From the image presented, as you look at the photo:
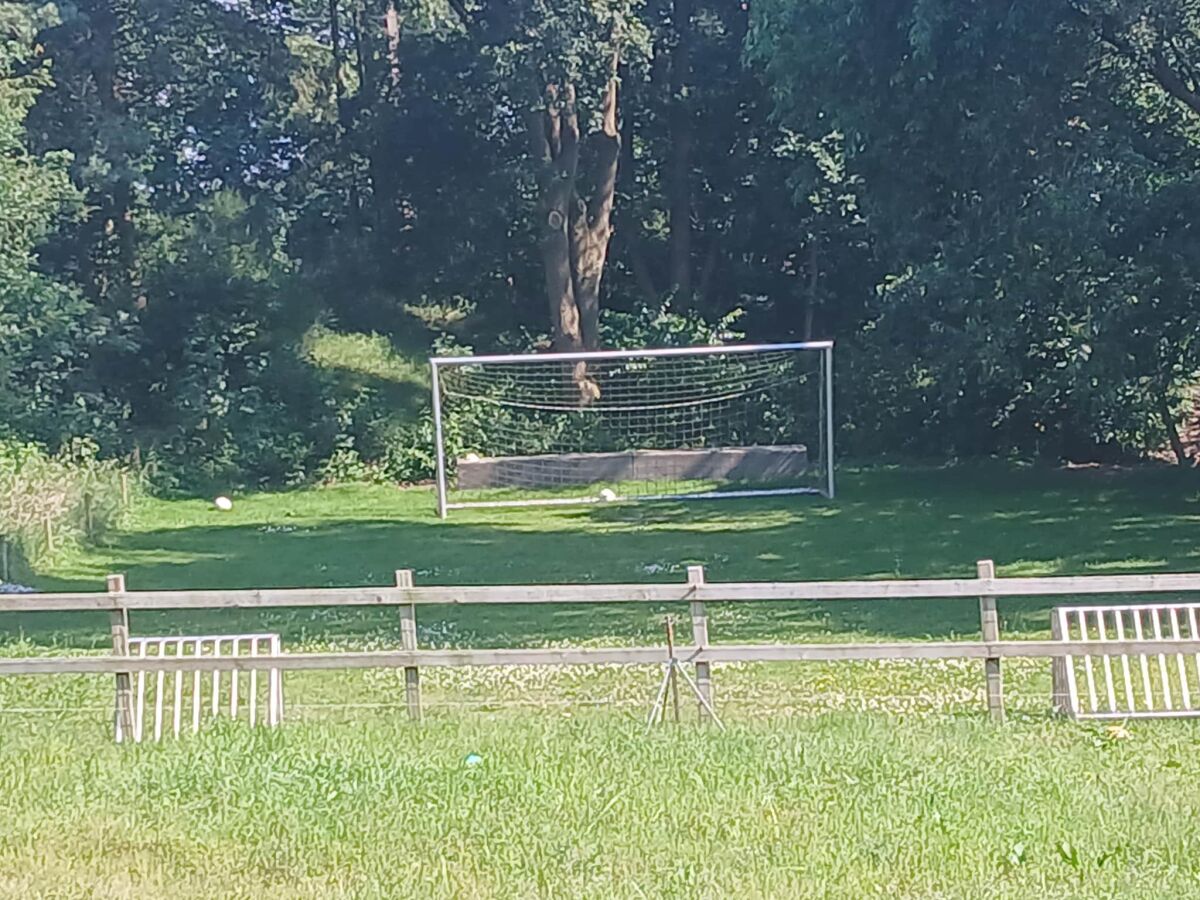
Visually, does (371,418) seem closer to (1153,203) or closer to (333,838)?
(1153,203)

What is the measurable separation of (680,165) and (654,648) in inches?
1020

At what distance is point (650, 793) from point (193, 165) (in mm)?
27937

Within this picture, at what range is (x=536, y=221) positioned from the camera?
31734mm

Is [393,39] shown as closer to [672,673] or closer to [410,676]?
[410,676]

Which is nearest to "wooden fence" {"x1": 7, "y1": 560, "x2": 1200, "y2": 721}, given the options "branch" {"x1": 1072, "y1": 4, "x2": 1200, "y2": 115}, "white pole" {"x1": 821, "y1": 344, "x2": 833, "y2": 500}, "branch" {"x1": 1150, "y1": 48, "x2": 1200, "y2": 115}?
"branch" {"x1": 1072, "y1": 4, "x2": 1200, "y2": 115}

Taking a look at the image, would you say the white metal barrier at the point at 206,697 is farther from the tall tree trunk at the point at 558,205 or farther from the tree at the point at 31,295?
the tall tree trunk at the point at 558,205

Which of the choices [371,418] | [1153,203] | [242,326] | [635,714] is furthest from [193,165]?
[635,714]

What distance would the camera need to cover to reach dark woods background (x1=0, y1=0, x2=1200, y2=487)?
16.8 metres

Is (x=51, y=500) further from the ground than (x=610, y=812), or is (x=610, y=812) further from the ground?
(x=51, y=500)

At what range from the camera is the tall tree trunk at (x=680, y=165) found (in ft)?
105

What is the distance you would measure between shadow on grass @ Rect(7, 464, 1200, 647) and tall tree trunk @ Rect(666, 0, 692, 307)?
905 centimetres

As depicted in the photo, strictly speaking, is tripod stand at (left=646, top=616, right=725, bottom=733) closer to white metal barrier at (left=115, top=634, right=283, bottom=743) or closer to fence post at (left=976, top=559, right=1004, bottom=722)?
fence post at (left=976, top=559, right=1004, bottom=722)

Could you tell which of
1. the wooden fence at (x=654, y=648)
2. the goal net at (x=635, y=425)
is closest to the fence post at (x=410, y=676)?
the wooden fence at (x=654, y=648)

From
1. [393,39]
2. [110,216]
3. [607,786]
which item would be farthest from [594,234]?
[607,786]
